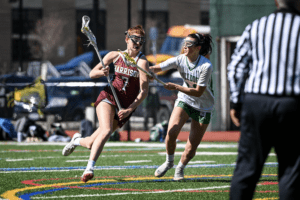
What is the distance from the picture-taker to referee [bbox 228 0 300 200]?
3.59 metres

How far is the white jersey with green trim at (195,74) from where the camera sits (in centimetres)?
710

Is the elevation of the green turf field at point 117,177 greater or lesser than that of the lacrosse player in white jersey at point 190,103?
lesser

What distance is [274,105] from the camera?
11.7 ft

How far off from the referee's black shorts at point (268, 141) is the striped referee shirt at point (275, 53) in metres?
0.07

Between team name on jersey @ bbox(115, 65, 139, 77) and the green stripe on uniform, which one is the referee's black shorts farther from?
the green stripe on uniform

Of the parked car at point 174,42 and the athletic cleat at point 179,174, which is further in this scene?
the parked car at point 174,42

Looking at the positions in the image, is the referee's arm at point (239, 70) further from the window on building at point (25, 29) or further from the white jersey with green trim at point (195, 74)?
the window on building at point (25, 29)

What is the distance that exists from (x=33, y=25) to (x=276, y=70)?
38469 mm

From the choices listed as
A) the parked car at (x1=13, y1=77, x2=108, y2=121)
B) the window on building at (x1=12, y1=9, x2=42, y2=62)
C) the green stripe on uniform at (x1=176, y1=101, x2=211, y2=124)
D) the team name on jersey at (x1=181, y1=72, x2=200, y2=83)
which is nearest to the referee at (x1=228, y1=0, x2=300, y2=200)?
the team name on jersey at (x1=181, y1=72, x2=200, y2=83)

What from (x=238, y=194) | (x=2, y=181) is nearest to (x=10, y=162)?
(x=2, y=181)

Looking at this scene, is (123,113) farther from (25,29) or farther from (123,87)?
(25,29)

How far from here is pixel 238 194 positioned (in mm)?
3686

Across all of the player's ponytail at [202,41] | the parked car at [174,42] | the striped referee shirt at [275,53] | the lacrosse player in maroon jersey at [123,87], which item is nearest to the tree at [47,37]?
the parked car at [174,42]

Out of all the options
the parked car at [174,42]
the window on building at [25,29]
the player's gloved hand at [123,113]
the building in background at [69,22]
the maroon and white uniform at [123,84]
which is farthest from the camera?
the building in background at [69,22]
